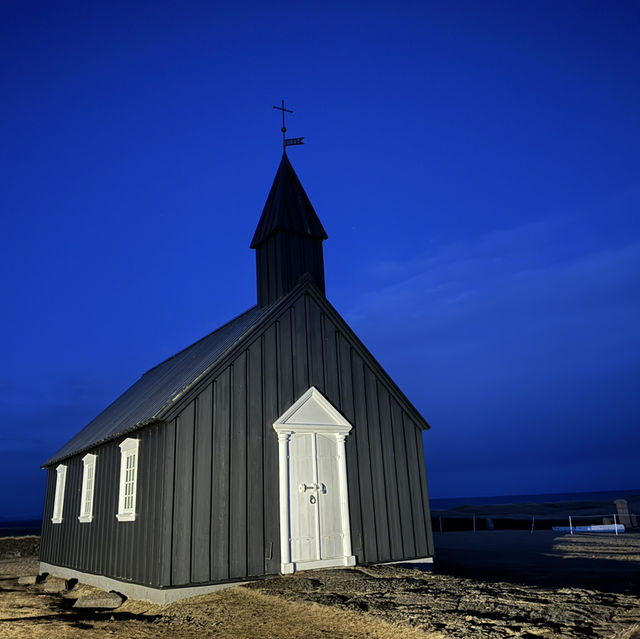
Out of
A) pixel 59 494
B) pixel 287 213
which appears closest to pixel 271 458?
pixel 287 213

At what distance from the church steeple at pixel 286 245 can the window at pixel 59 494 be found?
881cm

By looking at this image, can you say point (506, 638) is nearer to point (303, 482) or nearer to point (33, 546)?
point (303, 482)

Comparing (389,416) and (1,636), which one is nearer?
(1,636)

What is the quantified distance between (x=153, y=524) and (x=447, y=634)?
610cm

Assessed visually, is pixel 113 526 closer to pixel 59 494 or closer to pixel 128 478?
pixel 128 478

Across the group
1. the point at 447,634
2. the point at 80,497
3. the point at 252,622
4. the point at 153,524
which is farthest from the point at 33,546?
the point at 447,634

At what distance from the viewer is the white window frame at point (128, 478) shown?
11328 mm

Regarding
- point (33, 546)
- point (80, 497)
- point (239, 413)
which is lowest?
point (33, 546)

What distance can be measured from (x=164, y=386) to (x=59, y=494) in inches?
265

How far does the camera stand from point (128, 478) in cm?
1182

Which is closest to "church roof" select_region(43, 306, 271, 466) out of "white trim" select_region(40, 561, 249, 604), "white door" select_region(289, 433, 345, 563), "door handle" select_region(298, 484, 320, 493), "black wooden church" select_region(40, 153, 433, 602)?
"black wooden church" select_region(40, 153, 433, 602)

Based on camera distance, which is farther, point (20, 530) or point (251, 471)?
point (20, 530)

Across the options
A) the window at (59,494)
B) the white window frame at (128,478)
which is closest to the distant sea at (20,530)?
the window at (59,494)

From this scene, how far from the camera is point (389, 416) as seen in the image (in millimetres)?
13172
